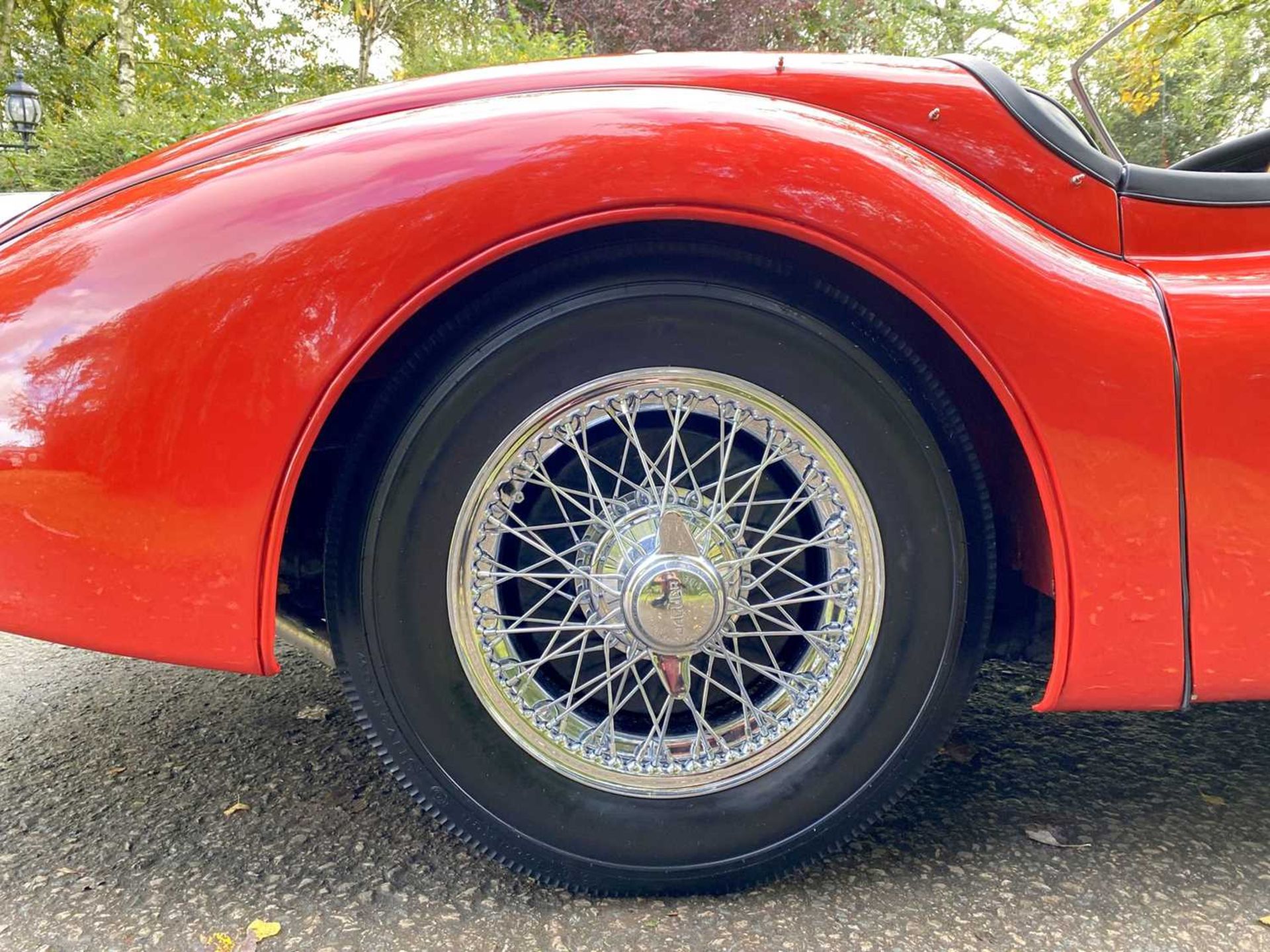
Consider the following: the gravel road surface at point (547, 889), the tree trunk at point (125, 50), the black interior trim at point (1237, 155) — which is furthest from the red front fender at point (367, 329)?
the tree trunk at point (125, 50)

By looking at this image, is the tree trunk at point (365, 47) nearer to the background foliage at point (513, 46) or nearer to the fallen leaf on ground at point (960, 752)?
the background foliage at point (513, 46)

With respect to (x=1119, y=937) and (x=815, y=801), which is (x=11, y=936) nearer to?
(x=815, y=801)

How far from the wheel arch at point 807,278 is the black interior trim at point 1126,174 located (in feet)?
1.25

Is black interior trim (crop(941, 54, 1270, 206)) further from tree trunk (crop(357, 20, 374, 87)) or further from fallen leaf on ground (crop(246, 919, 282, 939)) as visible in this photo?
tree trunk (crop(357, 20, 374, 87))

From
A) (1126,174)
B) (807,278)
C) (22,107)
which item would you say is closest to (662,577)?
(807,278)

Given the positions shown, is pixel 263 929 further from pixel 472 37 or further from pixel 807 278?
pixel 472 37

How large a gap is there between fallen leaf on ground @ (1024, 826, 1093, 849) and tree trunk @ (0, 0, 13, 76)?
1880 cm

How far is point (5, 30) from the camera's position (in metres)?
14.5

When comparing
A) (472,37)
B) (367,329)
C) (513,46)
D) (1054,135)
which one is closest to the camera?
(367,329)

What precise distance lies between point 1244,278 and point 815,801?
3.42ft

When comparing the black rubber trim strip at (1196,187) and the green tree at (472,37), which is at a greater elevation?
the green tree at (472,37)

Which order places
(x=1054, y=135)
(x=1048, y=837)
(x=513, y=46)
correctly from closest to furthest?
1. (x=1054, y=135)
2. (x=1048, y=837)
3. (x=513, y=46)

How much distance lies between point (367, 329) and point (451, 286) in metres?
0.13

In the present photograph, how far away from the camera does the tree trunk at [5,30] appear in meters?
14.5
